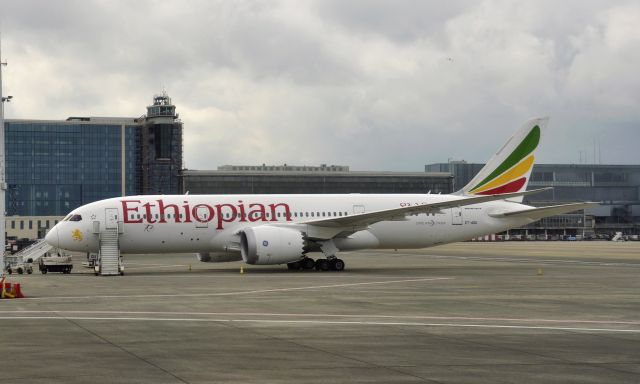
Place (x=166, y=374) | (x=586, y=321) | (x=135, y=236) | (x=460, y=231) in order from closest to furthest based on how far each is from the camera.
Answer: (x=166, y=374) → (x=586, y=321) → (x=135, y=236) → (x=460, y=231)

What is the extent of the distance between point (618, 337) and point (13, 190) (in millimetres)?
158864

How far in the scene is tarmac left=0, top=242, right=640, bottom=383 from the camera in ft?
43.3

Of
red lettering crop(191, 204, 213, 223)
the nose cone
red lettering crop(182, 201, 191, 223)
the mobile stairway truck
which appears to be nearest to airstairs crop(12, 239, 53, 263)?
the mobile stairway truck

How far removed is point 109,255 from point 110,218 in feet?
5.90

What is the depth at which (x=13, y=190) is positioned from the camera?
16350 centimetres

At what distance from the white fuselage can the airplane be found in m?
0.05

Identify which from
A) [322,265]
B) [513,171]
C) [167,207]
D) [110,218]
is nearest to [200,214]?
[167,207]

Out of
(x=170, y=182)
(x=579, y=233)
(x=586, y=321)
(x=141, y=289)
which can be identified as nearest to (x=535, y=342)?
(x=586, y=321)

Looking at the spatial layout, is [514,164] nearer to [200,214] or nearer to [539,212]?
[539,212]

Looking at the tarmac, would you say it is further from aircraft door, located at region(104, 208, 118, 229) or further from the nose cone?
the nose cone

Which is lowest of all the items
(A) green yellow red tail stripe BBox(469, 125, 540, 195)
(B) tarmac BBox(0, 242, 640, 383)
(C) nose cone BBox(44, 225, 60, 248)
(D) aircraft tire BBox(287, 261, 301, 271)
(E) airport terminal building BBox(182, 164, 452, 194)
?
(B) tarmac BBox(0, 242, 640, 383)

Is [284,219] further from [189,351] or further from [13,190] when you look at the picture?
[13,190]

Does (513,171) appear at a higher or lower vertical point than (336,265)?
higher

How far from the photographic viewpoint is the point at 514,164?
4931cm
